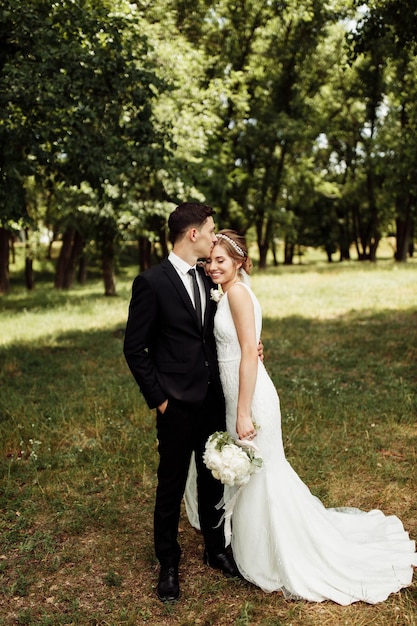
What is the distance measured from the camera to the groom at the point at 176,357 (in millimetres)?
3834

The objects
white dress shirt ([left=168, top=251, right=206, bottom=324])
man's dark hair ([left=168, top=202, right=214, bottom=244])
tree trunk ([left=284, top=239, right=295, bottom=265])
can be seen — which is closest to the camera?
man's dark hair ([left=168, top=202, right=214, bottom=244])

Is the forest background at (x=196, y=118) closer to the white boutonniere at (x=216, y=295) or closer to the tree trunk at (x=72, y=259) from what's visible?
the tree trunk at (x=72, y=259)

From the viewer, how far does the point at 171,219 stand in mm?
3926

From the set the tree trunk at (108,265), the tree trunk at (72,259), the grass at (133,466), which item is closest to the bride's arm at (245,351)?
the grass at (133,466)

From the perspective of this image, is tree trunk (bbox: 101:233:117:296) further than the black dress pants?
Yes

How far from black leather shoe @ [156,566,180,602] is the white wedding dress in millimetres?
504

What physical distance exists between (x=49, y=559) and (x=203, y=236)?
3135 millimetres

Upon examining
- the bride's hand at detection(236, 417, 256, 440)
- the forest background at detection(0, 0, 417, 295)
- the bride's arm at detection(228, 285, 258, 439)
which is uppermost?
the forest background at detection(0, 0, 417, 295)

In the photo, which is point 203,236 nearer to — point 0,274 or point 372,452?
point 372,452

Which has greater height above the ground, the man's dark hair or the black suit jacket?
the man's dark hair

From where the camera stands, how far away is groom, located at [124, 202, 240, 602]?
3834mm

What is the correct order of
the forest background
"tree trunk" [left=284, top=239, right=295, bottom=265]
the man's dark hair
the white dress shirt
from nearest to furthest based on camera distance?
the man's dark hair, the white dress shirt, the forest background, "tree trunk" [left=284, top=239, right=295, bottom=265]

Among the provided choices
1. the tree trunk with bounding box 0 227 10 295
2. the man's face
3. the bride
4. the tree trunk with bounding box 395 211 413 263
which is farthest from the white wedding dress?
the tree trunk with bounding box 395 211 413 263

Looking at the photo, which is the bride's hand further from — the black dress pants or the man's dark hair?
the man's dark hair
